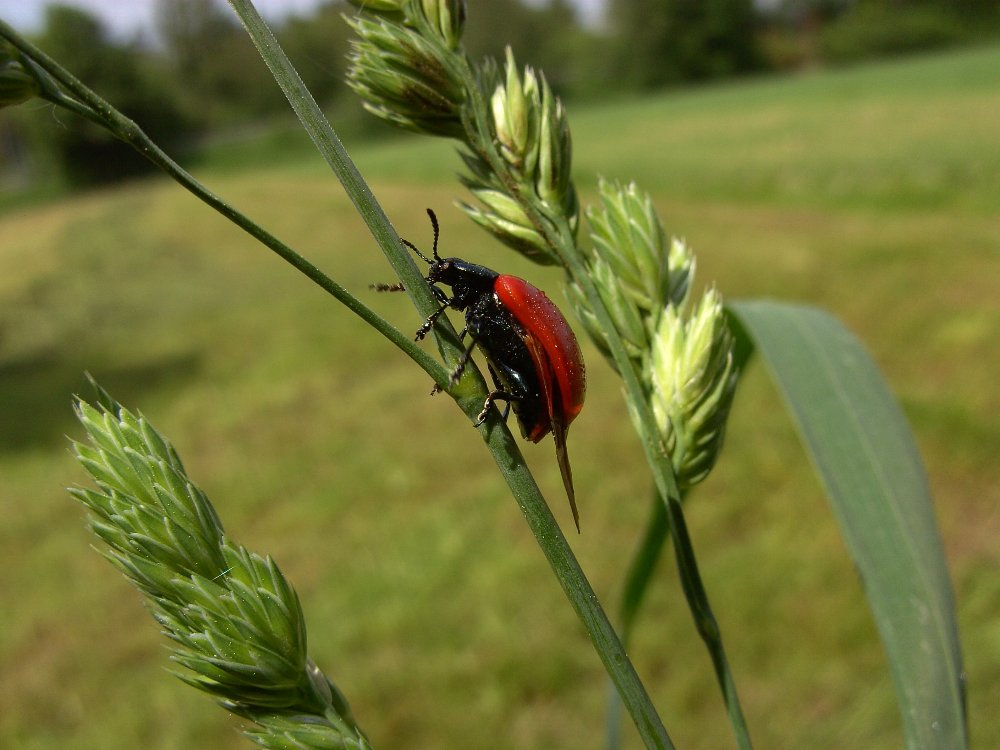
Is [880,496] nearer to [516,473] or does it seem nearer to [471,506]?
[516,473]

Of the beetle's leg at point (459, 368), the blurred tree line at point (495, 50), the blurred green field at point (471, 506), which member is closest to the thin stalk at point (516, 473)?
the beetle's leg at point (459, 368)

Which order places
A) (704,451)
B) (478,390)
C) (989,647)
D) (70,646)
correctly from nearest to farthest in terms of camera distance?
(478,390)
(704,451)
(989,647)
(70,646)

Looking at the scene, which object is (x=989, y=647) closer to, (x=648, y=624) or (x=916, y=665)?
(x=648, y=624)

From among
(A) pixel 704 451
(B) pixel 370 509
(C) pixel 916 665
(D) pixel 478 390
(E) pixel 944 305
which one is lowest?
(E) pixel 944 305

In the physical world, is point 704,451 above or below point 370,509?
above

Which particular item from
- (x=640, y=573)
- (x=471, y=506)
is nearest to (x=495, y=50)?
(x=471, y=506)

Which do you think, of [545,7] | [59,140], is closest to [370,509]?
[59,140]

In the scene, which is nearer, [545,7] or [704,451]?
[704,451]
